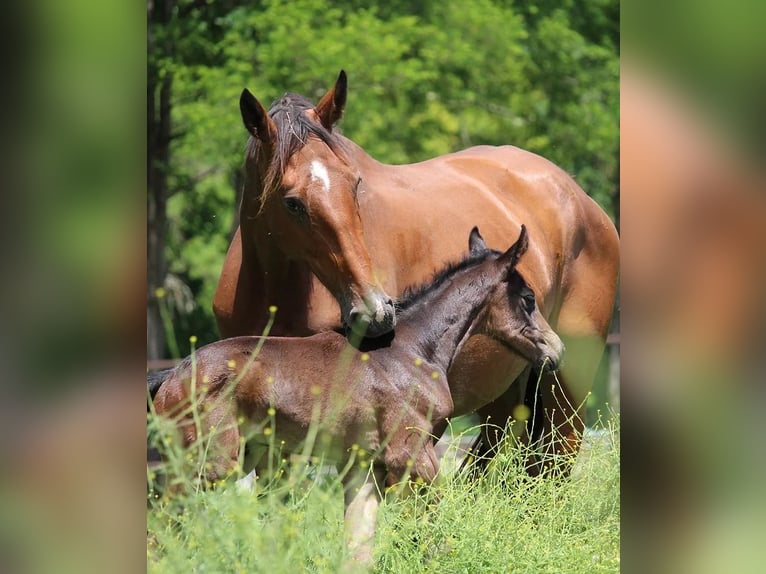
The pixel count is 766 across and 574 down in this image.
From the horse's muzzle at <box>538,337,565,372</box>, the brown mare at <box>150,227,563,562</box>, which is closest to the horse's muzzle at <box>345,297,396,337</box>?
the brown mare at <box>150,227,563,562</box>

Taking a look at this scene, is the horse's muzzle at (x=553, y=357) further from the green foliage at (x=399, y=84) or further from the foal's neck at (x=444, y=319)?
the green foliage at (x=399, y=84)

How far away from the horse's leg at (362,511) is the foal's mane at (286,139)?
119 centimetres

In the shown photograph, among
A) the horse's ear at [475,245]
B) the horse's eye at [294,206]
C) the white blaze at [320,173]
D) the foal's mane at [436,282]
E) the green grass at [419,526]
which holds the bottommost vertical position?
the green grass at [419,526]

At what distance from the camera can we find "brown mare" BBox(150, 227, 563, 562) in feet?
12.1

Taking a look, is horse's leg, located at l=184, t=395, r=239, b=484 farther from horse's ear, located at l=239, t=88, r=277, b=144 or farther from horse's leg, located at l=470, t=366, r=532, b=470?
horse's leg, located at l=470, t=366, r=532, b=470

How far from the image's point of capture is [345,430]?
3.97m

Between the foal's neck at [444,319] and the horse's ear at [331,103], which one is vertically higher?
the horse's ear at [331,103]

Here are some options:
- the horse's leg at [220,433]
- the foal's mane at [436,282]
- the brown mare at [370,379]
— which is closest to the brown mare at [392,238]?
the foal's mane at [436,282]

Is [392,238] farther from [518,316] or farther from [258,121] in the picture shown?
[258,121]

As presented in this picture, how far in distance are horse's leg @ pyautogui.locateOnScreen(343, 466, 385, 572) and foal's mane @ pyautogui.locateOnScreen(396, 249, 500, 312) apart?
0.74m

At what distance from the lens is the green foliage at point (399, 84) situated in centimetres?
989
